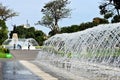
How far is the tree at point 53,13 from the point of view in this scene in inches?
2859

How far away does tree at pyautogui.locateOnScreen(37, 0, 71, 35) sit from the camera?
7262cm

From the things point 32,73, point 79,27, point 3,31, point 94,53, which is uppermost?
point 79,27

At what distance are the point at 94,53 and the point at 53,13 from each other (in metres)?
56.8

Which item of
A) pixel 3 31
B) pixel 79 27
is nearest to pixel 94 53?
pixel 79 27

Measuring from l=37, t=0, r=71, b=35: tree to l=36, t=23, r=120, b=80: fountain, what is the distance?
49.4 m

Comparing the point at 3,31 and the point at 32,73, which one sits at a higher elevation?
the point at 3,31

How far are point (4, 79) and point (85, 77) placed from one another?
2.50 meters

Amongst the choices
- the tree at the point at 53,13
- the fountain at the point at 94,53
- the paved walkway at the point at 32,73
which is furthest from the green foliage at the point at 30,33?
the paved walkway at the point at 32,73

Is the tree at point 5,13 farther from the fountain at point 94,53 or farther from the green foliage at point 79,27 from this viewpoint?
the fountain at point 94,53

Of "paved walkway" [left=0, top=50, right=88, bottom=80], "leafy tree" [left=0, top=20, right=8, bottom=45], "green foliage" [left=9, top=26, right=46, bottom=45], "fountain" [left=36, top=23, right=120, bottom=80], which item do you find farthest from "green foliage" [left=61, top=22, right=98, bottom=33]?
"paved walkway" [left=0, top=50, right=88, bottom=80]

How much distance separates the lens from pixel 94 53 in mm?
16797

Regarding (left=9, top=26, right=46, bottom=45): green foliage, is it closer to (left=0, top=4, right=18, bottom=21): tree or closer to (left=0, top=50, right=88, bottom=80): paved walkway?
(left=0, top=4, right=18, bottom=21): tree

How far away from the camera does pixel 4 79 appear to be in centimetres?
1291

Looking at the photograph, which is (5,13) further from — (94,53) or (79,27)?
(94,53)
